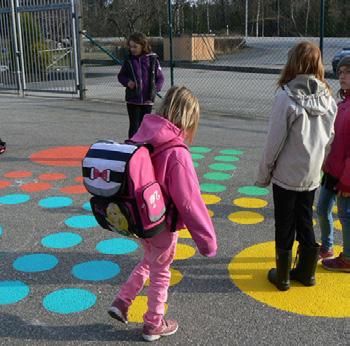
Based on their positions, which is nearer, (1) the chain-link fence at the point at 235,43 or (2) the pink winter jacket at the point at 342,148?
(2) the pink winter jacket at the point at 342,148

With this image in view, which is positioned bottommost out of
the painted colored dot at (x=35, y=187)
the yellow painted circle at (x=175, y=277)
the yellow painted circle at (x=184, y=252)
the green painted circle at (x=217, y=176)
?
the yellow painted circle at (x=175, y=277)

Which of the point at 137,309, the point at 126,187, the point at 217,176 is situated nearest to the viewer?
the point at 126,187

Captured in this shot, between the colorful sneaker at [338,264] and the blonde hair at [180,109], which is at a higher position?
the blonde hair at [180,109]

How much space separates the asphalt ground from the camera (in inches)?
107

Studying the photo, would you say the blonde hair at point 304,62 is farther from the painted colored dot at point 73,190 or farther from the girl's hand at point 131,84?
the girl's hand at point 131,84

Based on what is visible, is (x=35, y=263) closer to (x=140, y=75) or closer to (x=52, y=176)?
(x=52, y=176)

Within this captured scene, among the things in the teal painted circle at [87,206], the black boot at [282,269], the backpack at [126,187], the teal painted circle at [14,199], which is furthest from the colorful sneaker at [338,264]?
the teal painted circle at [14,199]

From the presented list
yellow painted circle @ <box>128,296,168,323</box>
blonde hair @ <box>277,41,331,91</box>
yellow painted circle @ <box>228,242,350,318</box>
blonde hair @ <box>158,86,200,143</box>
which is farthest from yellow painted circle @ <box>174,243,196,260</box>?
blonde hair @ <box>277,41,331,91</box>

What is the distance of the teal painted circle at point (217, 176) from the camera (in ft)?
18.4

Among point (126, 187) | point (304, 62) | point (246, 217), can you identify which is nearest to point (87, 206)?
point (246, 217)

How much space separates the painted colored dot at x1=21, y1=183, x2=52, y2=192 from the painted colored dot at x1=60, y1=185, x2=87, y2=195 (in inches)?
8.0

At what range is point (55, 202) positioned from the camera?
4824mm

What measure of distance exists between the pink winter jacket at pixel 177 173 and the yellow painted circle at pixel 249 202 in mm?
2330

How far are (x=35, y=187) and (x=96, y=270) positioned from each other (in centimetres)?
221
